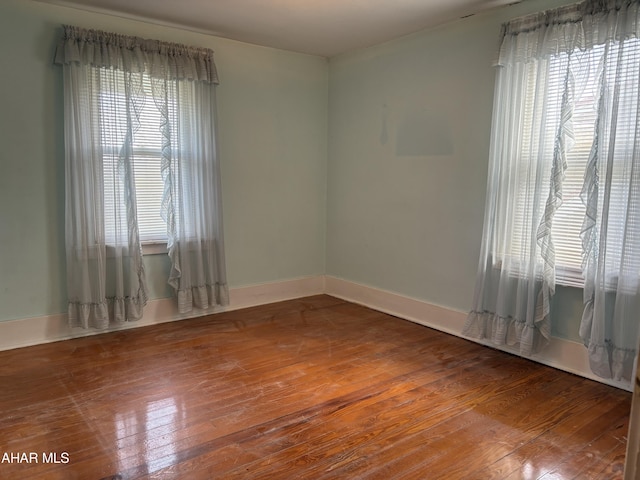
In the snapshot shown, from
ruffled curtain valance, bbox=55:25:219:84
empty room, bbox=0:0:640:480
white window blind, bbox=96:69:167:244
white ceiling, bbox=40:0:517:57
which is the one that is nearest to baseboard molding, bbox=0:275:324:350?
empty room, bbox=0:0:640:480

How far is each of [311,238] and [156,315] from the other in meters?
1.80

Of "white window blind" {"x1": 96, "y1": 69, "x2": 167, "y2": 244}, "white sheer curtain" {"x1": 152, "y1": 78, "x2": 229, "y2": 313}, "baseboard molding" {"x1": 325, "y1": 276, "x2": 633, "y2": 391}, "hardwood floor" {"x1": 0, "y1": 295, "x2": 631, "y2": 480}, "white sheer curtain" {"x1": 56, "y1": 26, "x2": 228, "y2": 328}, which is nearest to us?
"hardwood floor" {"x1": 0, "y1": 295, "x2": 631, "y2": 480}

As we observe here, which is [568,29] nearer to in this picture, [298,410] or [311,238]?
[298,410]

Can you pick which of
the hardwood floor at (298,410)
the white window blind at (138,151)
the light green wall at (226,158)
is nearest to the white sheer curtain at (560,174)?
the hardwood floor at (298,410)

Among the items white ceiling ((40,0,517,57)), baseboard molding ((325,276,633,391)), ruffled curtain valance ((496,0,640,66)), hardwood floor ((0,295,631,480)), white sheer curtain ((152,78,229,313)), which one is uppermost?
white ceiling ((40,0,517,57))

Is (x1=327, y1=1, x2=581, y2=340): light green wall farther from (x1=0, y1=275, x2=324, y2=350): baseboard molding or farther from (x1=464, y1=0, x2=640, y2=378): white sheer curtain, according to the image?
(x1=0, y1=275, x2=324, y2=350): baseboard molding

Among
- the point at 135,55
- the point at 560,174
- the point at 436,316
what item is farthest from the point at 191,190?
the point at 560,174

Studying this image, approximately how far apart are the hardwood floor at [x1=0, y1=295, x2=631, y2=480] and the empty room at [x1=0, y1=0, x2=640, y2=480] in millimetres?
19

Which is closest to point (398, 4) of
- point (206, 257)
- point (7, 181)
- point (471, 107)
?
point (471, 107)

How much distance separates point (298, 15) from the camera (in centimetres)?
352

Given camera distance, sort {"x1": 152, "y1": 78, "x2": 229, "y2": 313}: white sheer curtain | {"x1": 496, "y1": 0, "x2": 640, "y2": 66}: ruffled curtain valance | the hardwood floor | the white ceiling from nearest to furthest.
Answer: the hardwood floor, {"x1": 496, "y1": 0, "x2": 640, "y2": 66}: ruffled curtain valance, the white ceiling, {"x1": 152, "y1": 78, "x2": 229, "y2": 313}: white sheer curtain

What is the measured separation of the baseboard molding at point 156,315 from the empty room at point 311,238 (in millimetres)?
18

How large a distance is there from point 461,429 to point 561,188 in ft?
5.40

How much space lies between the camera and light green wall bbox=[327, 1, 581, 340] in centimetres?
357
